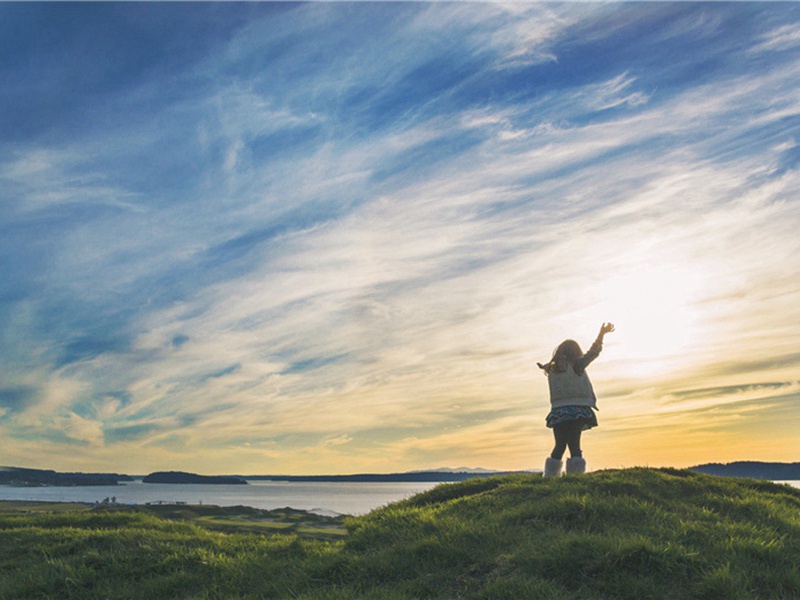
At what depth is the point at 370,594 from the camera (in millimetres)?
7691

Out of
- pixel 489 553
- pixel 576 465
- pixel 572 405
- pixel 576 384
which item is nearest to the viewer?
pixel 489 553

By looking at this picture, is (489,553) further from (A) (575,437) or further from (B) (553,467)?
(A) (575,437)

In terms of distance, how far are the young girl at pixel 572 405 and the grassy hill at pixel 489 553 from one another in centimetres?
226

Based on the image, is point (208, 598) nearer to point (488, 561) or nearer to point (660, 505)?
point (488, 561)

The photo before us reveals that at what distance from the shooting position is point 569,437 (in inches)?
615

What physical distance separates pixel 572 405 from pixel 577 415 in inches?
11.6

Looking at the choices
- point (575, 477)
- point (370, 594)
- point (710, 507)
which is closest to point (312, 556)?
point (370, 594)

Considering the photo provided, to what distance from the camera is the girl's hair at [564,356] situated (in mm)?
15898

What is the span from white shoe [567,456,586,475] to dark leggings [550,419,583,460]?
5.6 inches

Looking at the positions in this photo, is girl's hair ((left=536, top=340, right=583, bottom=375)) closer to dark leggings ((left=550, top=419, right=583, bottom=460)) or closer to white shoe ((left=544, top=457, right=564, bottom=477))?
dark leggings ((left=550, top=419, right=583, bottom=460))

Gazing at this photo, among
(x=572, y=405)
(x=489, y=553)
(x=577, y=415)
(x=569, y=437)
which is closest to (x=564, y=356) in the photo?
(x=572, y=405)

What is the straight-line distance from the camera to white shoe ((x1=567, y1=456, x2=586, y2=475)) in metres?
15.3

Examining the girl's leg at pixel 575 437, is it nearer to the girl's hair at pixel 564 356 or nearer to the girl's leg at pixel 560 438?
the girl's leg at pixel 560 438

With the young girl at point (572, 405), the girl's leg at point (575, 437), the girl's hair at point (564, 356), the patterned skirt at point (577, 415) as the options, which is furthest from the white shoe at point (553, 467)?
the girl's hair at point (564, 356)
